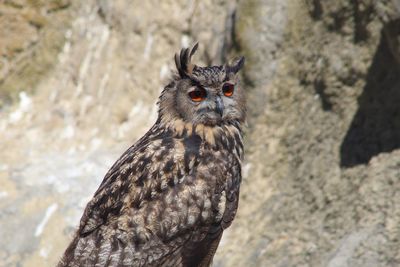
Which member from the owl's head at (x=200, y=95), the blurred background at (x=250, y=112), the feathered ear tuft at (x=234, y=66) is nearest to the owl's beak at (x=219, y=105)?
the owl's head at (x=200, y=95)

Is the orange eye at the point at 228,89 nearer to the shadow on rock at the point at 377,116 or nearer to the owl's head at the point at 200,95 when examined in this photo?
the owl's head at the point at 200,95

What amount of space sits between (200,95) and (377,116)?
1677 millimetres

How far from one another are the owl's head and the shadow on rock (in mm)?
1283

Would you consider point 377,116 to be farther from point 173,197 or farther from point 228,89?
point 173,197

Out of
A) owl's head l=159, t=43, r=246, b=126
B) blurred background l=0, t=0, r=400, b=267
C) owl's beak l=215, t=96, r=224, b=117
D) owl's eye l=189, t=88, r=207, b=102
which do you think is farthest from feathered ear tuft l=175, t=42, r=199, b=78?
blurred background l=0, t=0, r=400, b=267

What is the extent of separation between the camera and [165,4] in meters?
8.51

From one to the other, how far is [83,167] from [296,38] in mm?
2328

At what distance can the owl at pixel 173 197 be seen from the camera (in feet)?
16.3

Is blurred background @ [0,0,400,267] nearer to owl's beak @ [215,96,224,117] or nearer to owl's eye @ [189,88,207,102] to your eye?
owl's beak @ [215,96,224,117]

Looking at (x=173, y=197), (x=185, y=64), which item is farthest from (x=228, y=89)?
(x=173, y=197)

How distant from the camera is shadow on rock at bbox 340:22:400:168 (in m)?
6.28

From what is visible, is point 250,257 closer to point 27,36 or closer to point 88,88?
point 88,88

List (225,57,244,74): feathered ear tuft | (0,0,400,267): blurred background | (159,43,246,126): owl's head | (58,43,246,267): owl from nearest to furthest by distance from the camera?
(58,43,246,267): owl < (159,43,246,126): owl's head < (225,57,244,74): feathered ear tuft < (0,0,400,267): blurred background

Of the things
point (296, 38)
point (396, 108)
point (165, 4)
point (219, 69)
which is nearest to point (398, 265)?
point (396, 108)
